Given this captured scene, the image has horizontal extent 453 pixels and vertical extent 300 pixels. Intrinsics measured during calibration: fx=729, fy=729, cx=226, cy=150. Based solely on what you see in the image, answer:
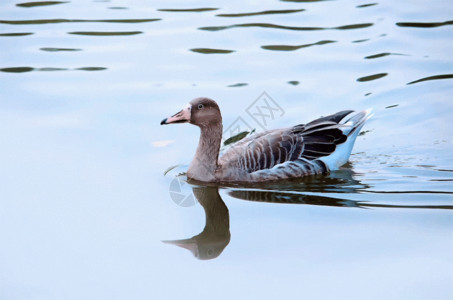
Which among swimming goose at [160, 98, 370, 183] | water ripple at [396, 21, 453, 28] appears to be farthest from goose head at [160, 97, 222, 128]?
water ripple at [396, 21, 453, 28]

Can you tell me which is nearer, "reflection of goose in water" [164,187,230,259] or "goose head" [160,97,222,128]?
"reflection of goose in water" [164,187,230,259]

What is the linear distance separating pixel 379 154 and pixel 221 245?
3719mm

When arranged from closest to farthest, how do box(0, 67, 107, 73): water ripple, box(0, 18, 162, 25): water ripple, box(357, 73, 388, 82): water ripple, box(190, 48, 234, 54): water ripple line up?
box(357, 73, 388, 82): water ripple → box(0, 67, 107, 73): water ripple → box(190, 48, 234, 54): water ripple → box(0, 18, 162, 25): water ripple

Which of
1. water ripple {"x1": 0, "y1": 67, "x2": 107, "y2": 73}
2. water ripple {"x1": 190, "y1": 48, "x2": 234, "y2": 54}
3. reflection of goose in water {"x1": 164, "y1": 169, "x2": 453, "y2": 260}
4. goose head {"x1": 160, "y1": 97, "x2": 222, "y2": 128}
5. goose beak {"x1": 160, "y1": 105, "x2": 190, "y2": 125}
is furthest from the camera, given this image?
water ripple {"x1": 190, "y1": 48, "x2": 234, "y2": 54}

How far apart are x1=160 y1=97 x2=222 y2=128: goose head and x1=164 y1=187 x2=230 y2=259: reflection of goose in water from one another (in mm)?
903

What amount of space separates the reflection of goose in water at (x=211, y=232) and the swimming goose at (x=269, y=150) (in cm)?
52

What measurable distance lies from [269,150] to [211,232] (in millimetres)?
2066

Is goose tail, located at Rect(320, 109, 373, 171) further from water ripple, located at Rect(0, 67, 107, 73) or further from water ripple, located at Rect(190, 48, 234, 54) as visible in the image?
water ripple, located at Rect(0, 67, 107, 73)

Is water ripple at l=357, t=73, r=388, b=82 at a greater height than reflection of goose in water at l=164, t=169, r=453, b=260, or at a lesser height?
greater

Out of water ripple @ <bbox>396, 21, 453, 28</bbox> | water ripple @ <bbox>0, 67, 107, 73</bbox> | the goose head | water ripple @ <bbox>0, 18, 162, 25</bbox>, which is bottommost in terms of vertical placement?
water ripple @ <bbox>0, 67, 107, 73</bbox>

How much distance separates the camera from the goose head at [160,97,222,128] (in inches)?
349

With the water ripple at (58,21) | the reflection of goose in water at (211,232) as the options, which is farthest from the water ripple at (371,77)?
the water ripple at (58,21)

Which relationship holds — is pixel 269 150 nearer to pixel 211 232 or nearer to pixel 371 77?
pixel 211 232

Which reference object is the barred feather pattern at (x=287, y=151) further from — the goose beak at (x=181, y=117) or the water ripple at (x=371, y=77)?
the water ripple at (x=371, y=77)
